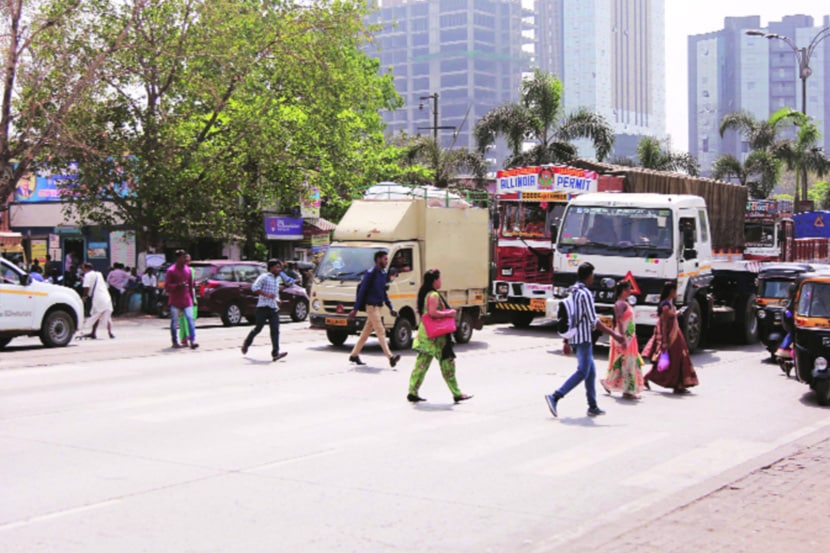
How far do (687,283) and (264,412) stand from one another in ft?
33.0

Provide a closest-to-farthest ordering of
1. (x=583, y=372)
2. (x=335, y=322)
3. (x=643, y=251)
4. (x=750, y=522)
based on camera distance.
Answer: (x=750, y=522) → (x=583, y=372) → (x=643, y=251) → (x=335, y=322)

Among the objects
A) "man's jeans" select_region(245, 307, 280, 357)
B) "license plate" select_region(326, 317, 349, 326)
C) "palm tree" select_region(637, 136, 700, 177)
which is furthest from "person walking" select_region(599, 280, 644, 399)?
"palm tree" select_region(637, 136, 700, 177)

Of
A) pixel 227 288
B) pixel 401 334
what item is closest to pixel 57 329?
pixel 401 334

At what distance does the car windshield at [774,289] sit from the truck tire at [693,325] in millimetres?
1322

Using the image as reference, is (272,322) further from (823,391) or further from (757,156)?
(757,156)

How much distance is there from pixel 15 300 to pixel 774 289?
14.6m

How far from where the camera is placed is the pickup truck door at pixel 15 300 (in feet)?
62.1

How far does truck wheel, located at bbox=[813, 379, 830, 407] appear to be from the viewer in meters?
13.0

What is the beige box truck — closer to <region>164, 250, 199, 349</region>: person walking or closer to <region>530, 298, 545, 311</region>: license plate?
<region>530, 298, 545, 311</region>: license plate

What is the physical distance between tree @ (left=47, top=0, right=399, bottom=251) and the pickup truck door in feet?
34.6

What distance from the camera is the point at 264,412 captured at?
1159 centimetres

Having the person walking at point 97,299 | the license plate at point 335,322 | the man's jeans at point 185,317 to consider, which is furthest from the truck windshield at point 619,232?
the person walking at point 97,299

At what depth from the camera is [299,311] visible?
101 feet

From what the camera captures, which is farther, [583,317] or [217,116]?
[217,116]
